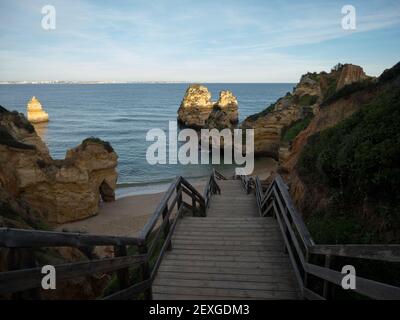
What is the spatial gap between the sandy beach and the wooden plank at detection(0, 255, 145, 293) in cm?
1525

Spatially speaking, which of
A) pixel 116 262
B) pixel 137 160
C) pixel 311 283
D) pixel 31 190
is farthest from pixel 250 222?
pixel 137 160

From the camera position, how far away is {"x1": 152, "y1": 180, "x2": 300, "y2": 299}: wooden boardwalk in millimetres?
5324

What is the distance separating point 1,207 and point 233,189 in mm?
12082

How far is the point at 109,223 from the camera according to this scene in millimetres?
22047

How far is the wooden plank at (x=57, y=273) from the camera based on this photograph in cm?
240

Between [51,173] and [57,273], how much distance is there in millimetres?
21200

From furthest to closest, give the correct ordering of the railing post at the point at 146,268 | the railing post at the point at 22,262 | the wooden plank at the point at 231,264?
the wooden plank at the point at 231,264, the railing post at the point at 146,268, the railing post at the point at 22,262

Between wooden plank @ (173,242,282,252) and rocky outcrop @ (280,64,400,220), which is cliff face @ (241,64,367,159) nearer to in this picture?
rocky outcrop @ (280,64,400,220)

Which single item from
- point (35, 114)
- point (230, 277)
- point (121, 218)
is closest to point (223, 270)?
point (230, 277)

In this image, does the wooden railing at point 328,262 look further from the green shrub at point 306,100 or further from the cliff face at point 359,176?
the green shrub at point 306,100

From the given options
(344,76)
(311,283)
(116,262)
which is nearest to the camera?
(116,262)

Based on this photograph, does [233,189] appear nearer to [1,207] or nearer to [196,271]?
Answer: [1,207]

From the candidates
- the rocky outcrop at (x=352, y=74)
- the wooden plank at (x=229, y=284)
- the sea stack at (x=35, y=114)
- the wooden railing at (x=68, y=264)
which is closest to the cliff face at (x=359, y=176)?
the wooden plank at (x=229, y=284)

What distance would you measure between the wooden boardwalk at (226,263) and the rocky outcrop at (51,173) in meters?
15.5
